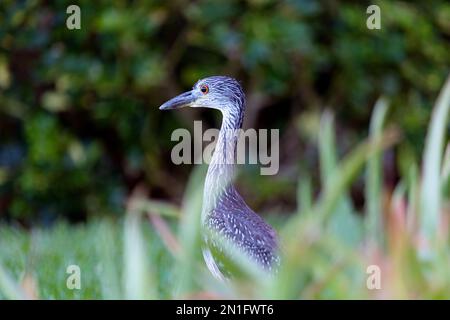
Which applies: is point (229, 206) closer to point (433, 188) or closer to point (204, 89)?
point (204, 89)

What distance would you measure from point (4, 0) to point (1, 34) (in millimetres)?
260

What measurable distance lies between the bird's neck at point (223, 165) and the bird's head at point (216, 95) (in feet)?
0.13

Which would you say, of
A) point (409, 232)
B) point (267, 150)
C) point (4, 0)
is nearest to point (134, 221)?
point (409, 232)

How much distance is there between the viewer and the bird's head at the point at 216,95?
149 inches

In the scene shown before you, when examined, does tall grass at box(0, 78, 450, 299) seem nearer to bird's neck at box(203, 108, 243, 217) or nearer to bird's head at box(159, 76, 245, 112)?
bird's neck at box(203, 108, 243, 217)

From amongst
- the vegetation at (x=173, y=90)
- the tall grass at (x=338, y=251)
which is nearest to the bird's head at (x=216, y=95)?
the tall grass at (x=338, y=251)

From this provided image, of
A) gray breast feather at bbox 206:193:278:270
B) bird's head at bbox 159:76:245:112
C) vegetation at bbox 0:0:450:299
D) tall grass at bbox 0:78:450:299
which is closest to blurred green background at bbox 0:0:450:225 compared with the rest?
vegetation at bbox 0:0:450:299

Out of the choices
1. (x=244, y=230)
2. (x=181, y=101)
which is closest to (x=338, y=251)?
(x=244, y=230)

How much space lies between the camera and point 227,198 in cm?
353

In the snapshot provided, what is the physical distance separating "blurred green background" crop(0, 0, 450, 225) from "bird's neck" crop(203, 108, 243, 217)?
10.6 ft

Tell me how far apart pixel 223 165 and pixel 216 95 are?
32cm

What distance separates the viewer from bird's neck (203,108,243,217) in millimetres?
3559

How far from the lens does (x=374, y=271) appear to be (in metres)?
2.36
